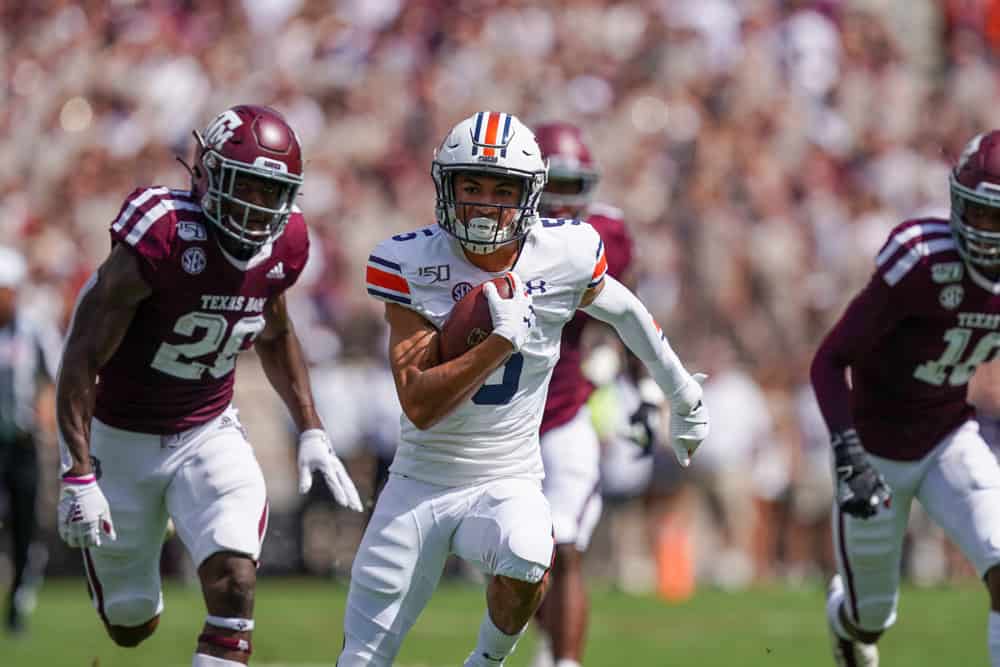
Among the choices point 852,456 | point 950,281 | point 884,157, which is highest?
point 950,281

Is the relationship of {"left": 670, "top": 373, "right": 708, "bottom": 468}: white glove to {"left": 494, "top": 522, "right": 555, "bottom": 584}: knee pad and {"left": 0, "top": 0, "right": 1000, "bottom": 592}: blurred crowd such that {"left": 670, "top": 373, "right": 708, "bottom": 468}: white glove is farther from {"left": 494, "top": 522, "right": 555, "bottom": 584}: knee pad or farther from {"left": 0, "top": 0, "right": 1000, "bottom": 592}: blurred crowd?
{"left": 0, "top": 0, "right": 1000, "bottom": 592}: blurred crowd

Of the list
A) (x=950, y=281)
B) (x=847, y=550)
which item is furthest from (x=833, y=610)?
(x=950, y=281)

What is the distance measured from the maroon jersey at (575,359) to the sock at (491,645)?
1.88m

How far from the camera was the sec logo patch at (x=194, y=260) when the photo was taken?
5.59 meters

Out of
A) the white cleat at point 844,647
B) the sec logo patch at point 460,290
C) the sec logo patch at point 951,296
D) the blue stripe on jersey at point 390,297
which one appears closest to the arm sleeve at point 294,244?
the blue stripe on jersey at point 390,297

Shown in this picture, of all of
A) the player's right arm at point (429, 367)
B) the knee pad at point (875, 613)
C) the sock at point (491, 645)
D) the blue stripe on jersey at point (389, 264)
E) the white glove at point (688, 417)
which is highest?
the blue stripe on jersey at point (389, 264)

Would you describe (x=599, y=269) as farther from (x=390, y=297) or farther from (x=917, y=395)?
(x=917, y=395)

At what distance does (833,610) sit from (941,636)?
3039mm

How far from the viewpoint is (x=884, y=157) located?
13.6m

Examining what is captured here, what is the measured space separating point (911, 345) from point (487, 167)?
1834mm

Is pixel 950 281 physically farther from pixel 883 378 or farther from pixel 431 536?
pixel 431 536

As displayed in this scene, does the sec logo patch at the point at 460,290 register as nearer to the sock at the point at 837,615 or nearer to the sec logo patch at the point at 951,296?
the sec logo patch at the point at 951,296

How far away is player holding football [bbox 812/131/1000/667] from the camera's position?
19.1ft

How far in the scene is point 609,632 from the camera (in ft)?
31.8
